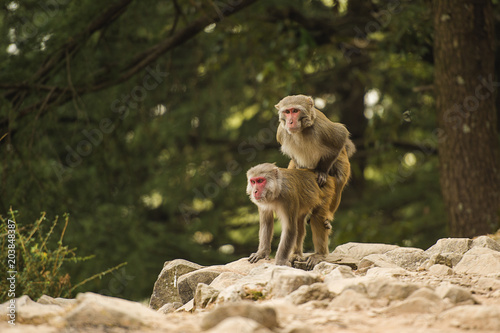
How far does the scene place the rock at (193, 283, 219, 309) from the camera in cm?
504

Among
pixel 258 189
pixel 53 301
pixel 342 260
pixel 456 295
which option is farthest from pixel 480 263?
pixel 53 301

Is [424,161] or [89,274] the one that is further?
[424,161]

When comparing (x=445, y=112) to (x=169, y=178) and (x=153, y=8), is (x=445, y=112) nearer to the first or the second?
(x=153, y=8)

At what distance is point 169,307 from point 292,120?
2.32 meters

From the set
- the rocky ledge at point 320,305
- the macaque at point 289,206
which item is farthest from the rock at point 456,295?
the macaque at point 289,206

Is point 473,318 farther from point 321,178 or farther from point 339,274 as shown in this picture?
point 321,178

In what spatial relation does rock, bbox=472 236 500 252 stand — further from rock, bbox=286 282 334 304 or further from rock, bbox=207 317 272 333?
rock, bbox=207 317 272 333

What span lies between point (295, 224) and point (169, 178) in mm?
7064

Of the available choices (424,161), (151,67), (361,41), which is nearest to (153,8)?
(151,67)

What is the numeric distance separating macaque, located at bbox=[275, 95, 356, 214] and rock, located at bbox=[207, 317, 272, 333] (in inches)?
137

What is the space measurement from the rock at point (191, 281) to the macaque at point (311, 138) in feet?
5.37

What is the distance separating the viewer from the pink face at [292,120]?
259 inches

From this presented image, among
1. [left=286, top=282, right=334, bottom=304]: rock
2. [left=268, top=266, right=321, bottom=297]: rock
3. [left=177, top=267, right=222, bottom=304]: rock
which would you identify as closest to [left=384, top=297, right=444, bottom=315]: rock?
[left=286, top=282, right=334, bottom=304]: rock

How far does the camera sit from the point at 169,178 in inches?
514
